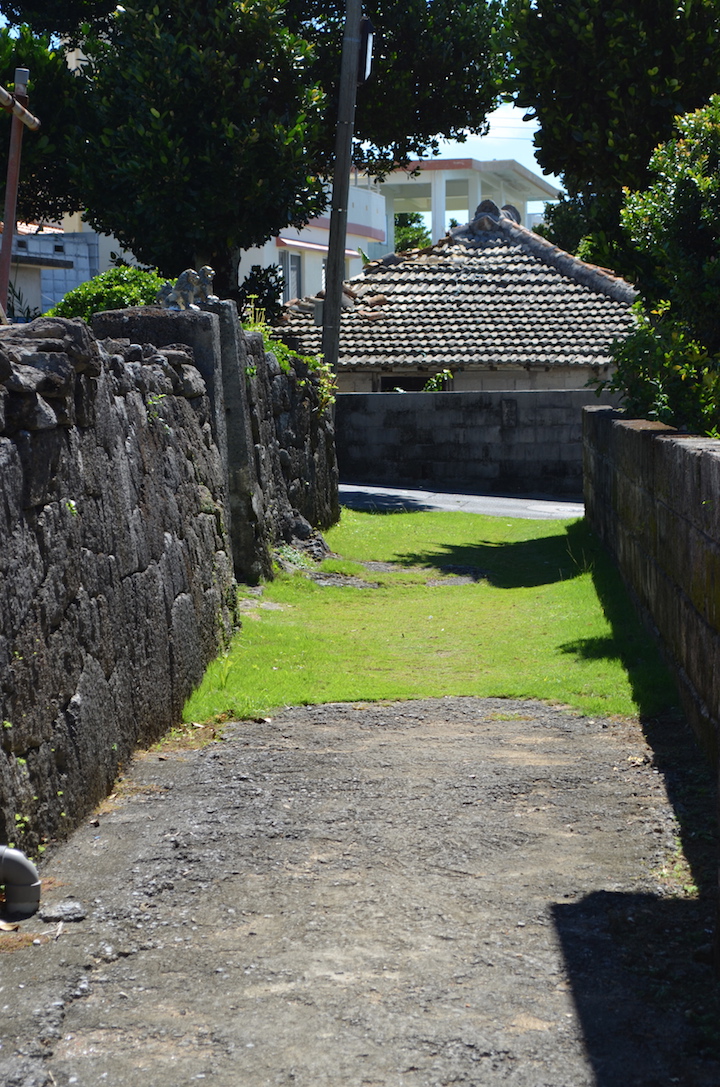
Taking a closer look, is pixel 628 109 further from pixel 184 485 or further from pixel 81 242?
pixel 81 242

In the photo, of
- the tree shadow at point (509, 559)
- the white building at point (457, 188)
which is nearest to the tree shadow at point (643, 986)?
the tree shadow at point (509, 559)

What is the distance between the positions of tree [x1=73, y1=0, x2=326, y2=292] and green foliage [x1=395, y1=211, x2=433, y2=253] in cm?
2685

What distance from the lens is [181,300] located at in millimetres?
9773

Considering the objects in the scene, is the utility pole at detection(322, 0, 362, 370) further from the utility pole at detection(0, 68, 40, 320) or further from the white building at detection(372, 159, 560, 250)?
the white building at detection(372, 159, 560, 250)

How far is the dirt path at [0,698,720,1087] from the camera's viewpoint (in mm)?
3090

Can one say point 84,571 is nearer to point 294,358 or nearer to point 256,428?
point 256,428

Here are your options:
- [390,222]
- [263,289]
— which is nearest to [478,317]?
[263,289]

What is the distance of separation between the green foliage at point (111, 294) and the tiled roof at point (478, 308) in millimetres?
11842

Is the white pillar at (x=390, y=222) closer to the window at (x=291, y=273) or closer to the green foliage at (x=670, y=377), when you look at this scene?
the window at (x=291, y=273)

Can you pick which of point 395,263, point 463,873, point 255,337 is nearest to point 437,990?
point 463,873

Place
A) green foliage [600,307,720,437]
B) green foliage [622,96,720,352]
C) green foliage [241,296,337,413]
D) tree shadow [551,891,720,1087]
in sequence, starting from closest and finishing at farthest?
tree shadow [551,891,720,1087], green foliage [622,96,720,352], green foliage [600,307,720,437], green foliage [241,296,337,413]

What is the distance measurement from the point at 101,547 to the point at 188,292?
491 cm

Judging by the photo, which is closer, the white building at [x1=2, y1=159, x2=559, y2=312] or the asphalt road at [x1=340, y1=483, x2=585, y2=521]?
the asphalt road at [x1=340, y1=483, x2=585, y2=521]

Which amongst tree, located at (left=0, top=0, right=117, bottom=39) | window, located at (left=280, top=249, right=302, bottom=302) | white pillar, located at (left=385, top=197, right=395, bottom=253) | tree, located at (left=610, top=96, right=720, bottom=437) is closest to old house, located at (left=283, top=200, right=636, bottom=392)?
tree, located at (left=0, top=0, right=117, bottom=39)
